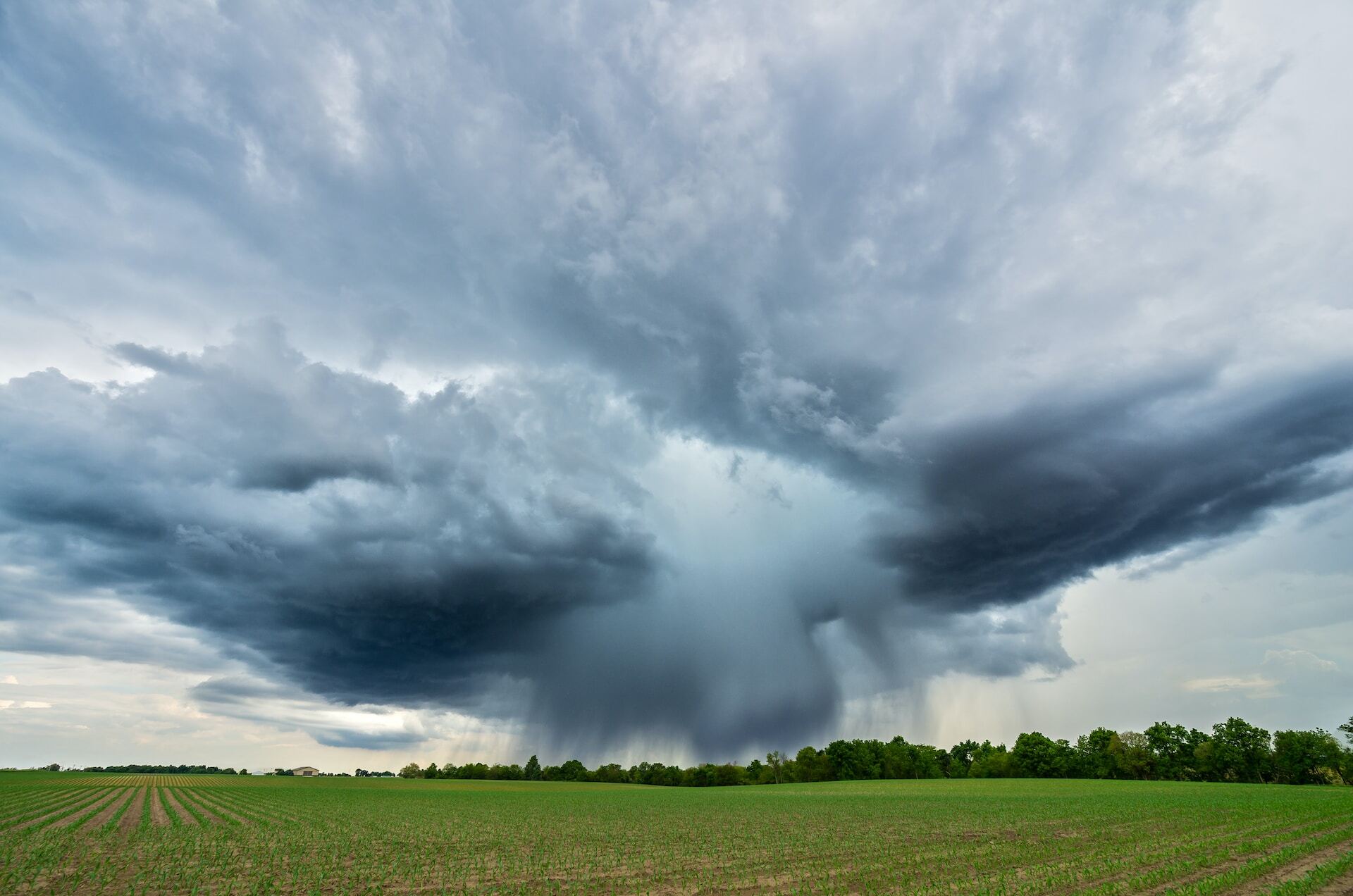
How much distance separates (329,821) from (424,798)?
54446 millimetres

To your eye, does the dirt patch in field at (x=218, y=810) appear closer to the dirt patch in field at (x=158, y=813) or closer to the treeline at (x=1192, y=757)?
the dirt patch in field at (x=158, y=813)

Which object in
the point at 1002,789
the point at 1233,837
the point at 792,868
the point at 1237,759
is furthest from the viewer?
the point at 1237,759

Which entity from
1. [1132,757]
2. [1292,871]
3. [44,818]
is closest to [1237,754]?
[1132,757]

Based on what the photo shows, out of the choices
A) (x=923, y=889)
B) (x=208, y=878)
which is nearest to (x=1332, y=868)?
(x=923, y=889)

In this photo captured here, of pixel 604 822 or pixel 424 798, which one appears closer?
pixel 604 822

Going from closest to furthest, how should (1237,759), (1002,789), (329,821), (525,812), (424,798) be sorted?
1. (329,821)
2. (525,812)
3. (424,798)
4. (1002,789)
5. (1237,759)

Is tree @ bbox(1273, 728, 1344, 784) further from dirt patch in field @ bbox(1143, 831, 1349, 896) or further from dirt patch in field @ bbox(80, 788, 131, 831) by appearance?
dirt patch in field @ bbox(80, 788, 131, 831)

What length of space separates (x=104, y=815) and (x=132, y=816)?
3.49 metres

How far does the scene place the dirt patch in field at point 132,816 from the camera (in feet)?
164

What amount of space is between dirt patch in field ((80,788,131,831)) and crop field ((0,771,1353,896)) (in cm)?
45

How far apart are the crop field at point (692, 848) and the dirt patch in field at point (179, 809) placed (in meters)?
0.88

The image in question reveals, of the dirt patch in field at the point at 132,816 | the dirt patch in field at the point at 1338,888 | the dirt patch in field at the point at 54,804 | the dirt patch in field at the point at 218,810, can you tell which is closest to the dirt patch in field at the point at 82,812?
the dirt patch in field at the point at 54,804

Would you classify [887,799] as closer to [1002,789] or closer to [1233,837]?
[1002,789]

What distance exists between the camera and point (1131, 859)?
33.3m
